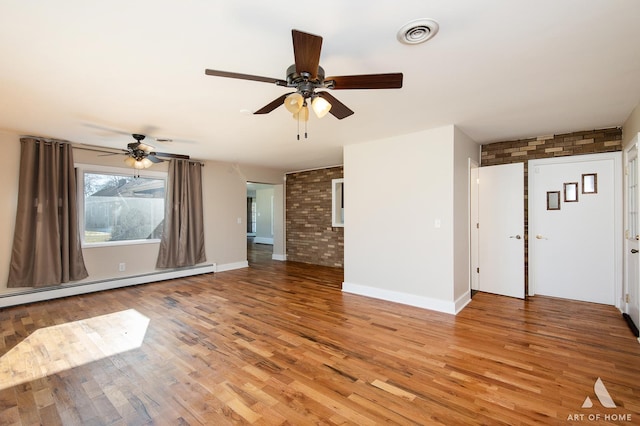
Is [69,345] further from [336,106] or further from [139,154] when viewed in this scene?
[336,106]

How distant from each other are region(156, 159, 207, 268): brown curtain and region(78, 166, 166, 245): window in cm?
22

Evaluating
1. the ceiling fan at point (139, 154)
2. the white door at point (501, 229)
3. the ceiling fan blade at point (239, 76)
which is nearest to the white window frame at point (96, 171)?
the ceiling fan at point (139, 154)

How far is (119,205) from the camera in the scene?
5379mm

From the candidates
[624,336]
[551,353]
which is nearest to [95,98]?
[551,353]

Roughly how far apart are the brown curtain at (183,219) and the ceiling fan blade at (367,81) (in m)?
4.97

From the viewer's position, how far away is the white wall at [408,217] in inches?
151

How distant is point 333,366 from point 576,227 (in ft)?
13.8

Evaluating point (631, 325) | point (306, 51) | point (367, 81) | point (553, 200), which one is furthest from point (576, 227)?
point (306, 51)

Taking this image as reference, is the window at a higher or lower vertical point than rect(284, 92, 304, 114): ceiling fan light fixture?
lower

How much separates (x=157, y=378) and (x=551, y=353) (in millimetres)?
3520

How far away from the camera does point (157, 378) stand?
2352 mm

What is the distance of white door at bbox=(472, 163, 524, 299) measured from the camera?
444 cm

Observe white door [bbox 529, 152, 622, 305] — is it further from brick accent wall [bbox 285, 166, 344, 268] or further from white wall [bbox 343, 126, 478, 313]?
brick accent wall [bbox 285, 166, 344, 268]

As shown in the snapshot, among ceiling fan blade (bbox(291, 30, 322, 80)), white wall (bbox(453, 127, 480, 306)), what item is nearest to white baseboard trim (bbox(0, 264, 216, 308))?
white wall (bbox(453, 127, 480, 306))
